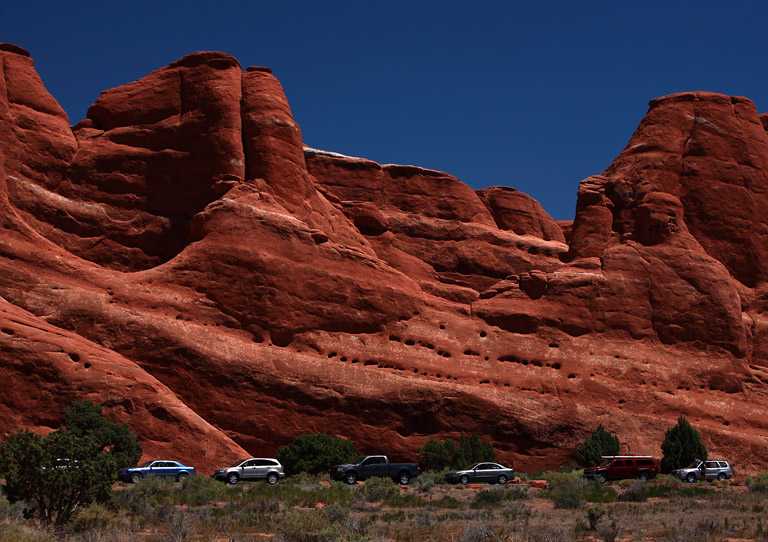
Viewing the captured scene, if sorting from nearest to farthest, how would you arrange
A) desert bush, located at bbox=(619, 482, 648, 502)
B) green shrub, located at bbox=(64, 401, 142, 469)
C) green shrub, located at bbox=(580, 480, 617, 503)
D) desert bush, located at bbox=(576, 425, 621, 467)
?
green shrub, located at bbox=(580, 480, 617, 503) < desert bush, located at bbox=(619, 482, 648, 502) < green shrub, located at bbox=(64, 401, 142, 469) < desert bush, located at bbox=(576, 425, 621, 467)

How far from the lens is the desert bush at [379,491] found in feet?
80.5

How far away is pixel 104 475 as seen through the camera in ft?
55.4

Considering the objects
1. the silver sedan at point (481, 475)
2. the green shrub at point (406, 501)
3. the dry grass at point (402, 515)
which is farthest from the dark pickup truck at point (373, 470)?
the green shrub at point (406, 501)

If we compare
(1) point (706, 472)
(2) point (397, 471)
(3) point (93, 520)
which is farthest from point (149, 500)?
(1) point (706, 472)

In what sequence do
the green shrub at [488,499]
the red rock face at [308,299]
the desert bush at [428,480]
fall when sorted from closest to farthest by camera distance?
1. the green shrub at [488,499]
2. the desert bush at [428,480]
3. the red rock face at [308,299]

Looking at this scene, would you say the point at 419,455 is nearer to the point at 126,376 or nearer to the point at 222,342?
the point at 222,342

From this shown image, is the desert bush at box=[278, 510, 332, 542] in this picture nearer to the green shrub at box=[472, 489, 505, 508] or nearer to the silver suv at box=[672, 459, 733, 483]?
the green shrub at box=[472, 489, 505, 508]

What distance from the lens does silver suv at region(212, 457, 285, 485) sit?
94.7 ft

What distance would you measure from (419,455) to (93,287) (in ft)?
53.7

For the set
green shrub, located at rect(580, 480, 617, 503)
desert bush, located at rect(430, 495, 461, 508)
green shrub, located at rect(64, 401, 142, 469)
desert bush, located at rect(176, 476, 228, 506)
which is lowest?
desert bush, located at rect(430, 495, 461, 508)

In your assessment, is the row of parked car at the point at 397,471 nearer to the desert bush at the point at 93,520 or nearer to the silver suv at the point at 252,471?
the silver suv at the point at 252,471

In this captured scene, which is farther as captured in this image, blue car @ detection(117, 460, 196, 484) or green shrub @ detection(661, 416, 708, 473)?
green shrub @ detection(661, 416, 708, 473)

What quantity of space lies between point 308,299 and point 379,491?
1519 centimetres

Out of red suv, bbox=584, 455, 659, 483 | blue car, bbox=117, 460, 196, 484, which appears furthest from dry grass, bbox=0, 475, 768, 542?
red suv, bbox=584, 455, 659, 483
